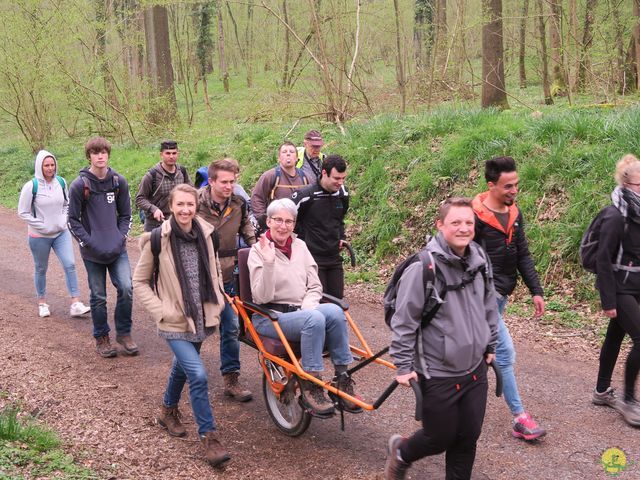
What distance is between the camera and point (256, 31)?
115 feet

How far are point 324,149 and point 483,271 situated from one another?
33.5 feet

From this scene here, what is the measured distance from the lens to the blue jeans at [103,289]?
698 centimetres

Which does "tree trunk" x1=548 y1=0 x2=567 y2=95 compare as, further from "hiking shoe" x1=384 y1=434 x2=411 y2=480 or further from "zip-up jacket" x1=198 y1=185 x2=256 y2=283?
"hiking shoe" x1=384 y1=434 x2=411 y2=480

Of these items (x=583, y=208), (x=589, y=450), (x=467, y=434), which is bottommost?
(x=589, y=450)

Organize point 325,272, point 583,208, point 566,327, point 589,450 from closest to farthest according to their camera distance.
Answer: point 589,450, point 325,272, point 566,327, point 583,208

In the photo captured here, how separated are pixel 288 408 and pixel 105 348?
9.02 feet

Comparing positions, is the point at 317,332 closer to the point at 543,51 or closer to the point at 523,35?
the point at 543,51

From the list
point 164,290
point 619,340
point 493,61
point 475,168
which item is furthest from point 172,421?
point 493,61

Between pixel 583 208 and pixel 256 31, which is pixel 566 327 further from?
pixel 256 31

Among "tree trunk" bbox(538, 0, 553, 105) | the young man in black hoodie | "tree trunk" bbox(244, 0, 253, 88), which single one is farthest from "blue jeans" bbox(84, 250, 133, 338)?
"tree trunk" bbox(244, 0, 253, 88)

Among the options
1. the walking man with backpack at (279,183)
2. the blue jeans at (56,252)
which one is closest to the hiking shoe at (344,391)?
the walking man with backpack at (279,183)

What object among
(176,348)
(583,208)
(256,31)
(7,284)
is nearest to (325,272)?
(176,348)

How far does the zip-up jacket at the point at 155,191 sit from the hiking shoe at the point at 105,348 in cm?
150

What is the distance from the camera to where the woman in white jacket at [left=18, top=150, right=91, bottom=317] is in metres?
7.92
